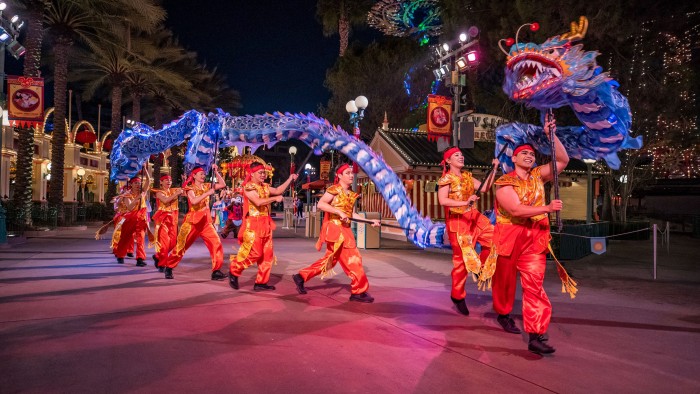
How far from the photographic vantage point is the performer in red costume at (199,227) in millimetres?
8273

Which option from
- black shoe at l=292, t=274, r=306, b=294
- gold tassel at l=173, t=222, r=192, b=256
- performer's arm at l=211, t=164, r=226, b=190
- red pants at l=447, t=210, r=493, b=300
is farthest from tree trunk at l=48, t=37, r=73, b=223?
red pants at l=447, t=210, r=493, b=300

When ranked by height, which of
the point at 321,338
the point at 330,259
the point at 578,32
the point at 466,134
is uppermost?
the point at 578,32

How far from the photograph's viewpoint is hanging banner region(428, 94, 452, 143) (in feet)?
40.1

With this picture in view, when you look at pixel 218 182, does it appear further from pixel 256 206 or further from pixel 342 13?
pixel 342 13

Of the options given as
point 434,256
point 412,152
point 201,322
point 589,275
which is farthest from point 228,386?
point 412,152

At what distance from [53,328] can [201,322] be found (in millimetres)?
1459

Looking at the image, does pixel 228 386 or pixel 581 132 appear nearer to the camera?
pixel 228 386

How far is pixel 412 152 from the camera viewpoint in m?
20.0

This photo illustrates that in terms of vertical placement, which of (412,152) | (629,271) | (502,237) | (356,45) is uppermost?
(356,45)

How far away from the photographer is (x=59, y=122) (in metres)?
21.0

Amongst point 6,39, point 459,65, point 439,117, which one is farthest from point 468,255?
point 6,39

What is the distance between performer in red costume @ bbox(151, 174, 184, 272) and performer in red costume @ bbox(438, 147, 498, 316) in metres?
4.86

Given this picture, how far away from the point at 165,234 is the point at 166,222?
249 millimetres

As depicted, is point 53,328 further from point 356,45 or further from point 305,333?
point 356,45
